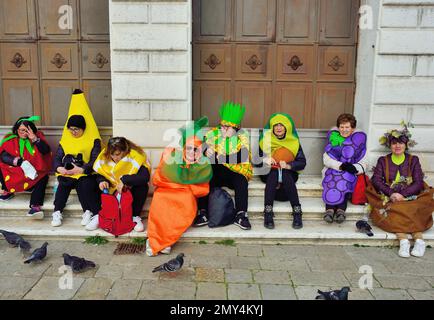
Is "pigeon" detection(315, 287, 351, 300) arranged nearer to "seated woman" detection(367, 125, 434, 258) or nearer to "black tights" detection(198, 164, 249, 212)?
"seated woman" detection(367, 125, 434, 258)

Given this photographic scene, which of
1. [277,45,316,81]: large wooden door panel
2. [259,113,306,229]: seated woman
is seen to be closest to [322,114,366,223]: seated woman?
[259,113,306,229]: seated woman

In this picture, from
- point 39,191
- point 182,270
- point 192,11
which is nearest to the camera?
point 182,270

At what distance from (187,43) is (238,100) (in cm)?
124

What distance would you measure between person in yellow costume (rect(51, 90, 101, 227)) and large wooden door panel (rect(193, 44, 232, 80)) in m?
1.78

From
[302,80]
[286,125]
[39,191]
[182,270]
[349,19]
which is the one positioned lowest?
[182,270]

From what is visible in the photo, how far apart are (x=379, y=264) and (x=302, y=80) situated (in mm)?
2956

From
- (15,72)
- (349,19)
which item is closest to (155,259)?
(15,72)

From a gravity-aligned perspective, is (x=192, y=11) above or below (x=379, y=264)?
above

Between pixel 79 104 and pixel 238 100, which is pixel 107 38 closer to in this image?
pixel 79 104

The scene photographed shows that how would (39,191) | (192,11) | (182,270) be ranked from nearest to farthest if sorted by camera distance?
1. (182,270)
2. (39,191)
3. (192,11)

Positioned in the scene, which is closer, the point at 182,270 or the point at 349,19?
the point at 182,270

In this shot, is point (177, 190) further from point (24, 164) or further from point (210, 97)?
point (24, 164)

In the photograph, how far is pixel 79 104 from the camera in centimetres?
537

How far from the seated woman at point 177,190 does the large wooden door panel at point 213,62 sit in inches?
52.2
